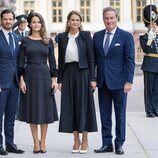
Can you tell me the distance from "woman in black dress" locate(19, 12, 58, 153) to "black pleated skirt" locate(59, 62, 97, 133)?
16cm

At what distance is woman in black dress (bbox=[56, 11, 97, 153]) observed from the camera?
25.6 feet

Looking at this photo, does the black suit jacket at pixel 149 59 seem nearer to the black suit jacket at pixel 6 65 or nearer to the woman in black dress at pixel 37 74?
the woman in black dress at pixel 37 74

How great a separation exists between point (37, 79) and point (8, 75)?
14.2 inches

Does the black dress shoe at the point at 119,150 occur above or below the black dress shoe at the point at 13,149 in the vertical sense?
below

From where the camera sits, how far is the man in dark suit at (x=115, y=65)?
25.6 feet

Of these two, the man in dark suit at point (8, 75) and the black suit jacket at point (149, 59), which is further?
the black suit jacket at point (149, 59)

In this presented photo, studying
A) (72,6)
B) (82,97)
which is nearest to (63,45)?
(82,97)

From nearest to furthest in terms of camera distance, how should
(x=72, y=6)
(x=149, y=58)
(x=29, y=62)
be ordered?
(x=29, y=62), (x=149, y=58), (x=72, y=6)

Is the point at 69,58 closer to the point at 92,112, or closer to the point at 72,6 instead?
the point at 92,112

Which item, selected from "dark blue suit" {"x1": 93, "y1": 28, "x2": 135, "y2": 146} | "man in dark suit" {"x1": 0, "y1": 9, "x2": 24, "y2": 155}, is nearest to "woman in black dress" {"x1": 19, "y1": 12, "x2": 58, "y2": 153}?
"man in dark suit" {"x1": 0, "y1": 9, "x2": 24, "y2": 155}

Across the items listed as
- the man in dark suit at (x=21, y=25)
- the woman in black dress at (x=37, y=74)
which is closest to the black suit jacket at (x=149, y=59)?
the man in dark suit at (x=21, y=25)

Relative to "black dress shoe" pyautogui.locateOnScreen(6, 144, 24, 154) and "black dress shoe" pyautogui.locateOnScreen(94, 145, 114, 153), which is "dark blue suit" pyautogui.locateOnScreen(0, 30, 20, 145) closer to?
"black dress shoe" pyautogui.locateOnScreen(6, 144, 24, 154)

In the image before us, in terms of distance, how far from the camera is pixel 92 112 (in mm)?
7926

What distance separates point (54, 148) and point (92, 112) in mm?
804
